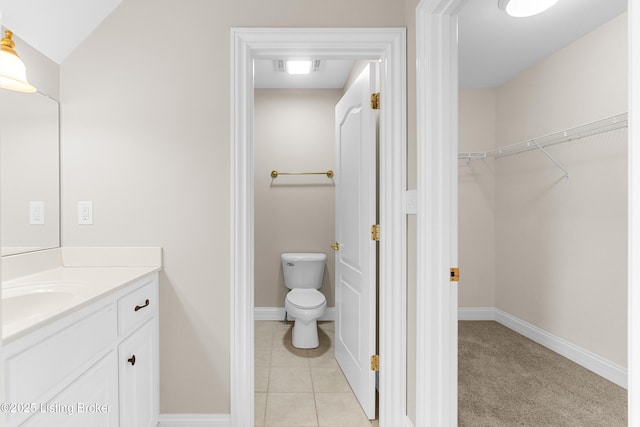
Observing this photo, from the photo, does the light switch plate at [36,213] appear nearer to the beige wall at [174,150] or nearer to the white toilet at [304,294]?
the beige wall at [174,150]

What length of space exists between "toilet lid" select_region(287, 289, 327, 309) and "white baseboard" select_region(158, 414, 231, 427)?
3.34ft

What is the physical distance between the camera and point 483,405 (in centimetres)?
204

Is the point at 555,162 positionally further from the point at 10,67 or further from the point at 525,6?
the point at 10,67

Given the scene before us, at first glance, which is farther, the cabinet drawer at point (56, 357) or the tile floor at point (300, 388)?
the tile floor at point (300, 388)

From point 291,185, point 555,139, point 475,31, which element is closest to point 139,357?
point 291,185

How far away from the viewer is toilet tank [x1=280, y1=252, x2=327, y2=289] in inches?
128

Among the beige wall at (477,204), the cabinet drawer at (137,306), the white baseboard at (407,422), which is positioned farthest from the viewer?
the beige wall at (477,204)

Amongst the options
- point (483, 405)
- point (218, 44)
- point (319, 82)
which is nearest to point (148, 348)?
point (218, 44)

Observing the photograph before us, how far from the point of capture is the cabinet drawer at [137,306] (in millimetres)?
1376

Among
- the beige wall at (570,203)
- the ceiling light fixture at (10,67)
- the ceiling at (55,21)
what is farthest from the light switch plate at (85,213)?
the beige wall at (570,203)

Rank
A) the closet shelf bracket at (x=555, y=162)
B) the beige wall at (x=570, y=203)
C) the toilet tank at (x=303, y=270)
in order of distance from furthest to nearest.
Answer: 1. the toilet tank at (x=303, y=270)
2. the closet shelf bracket at (x=555, y=162)
3. the beige wall at (x=570, y=203)

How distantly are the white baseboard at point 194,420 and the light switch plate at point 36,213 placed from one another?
1.14 metres

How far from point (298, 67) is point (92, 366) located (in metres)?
2.57

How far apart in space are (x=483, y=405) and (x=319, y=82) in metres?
2.91
